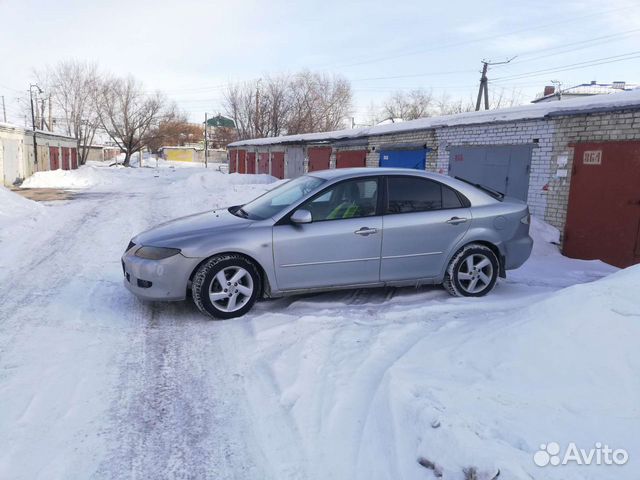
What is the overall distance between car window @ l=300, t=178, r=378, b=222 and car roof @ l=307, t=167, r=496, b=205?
0.40ft

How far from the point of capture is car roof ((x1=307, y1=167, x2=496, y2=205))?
5422 millimetres

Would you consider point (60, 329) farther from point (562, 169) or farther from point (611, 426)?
point (562, 169)

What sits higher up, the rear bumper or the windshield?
the windshield

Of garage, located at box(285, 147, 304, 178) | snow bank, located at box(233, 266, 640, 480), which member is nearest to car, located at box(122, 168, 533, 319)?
snow bank, located at box(233, 266, 640, 480)

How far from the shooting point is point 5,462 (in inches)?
104

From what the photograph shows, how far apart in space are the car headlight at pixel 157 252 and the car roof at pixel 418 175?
184 centimetres

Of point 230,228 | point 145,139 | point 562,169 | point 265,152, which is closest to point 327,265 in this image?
point 230,228

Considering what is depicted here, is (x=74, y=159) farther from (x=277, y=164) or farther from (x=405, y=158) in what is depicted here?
(x=405, y=158)

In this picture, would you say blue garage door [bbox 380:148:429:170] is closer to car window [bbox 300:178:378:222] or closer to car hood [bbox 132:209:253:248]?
car window [bbox 300:178:378:222]

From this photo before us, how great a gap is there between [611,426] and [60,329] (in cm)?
443

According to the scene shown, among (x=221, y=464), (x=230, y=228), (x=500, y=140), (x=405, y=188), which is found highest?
(x=500, y=140)

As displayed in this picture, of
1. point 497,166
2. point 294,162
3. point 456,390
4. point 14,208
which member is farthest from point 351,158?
point 456,390

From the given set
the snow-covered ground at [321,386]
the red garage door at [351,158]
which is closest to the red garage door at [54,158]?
the red garage door at [351,158]

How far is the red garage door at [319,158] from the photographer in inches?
779
